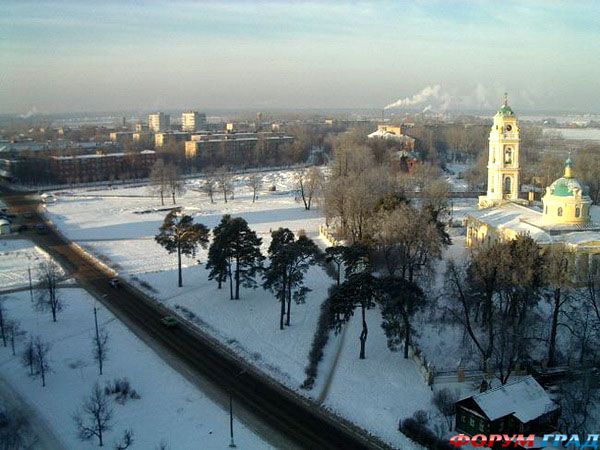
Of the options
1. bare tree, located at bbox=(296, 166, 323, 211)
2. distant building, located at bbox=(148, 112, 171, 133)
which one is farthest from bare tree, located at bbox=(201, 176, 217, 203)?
distant building, located at bbox=(148, 112, 171, 133)

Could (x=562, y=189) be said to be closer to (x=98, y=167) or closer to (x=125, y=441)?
(x=125, y=441)

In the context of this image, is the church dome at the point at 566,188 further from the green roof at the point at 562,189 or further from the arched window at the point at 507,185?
the arched window at the point at 507,185

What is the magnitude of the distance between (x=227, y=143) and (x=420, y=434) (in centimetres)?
8175

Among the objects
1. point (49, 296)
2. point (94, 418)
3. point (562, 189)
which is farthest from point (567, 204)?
point (49, 296)

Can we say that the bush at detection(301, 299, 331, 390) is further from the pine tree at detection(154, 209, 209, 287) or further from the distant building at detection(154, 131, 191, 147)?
the distant building at detection(154, 131, 191, 147)

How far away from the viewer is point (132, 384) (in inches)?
747

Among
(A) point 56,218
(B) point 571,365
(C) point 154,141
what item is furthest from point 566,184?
(C) point 154,141

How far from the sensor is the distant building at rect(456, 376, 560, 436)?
50.1 ft

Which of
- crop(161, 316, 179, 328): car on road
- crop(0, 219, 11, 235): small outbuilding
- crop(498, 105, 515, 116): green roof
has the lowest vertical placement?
crop(161, 316, 179, 328): car on road

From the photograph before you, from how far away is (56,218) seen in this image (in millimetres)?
49219

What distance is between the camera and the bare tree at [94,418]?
15914 mm

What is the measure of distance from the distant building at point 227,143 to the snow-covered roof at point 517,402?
78690mm

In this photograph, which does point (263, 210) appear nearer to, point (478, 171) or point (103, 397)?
point (478, 171)

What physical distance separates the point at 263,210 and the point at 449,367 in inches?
1273
